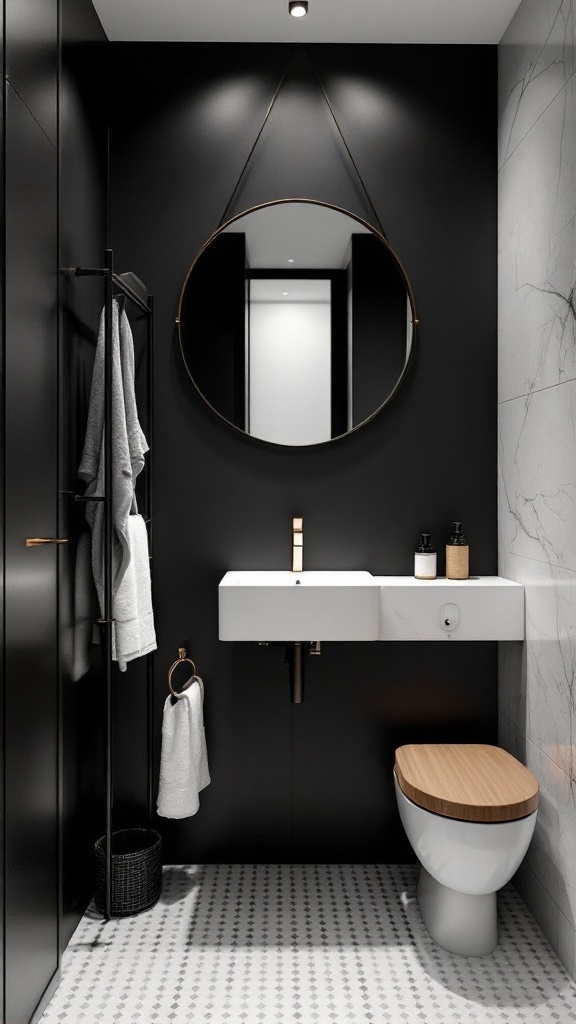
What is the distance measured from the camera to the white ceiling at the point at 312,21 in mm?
2137

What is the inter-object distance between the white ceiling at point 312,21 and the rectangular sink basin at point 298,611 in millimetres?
1693

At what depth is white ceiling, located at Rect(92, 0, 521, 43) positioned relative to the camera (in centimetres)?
214

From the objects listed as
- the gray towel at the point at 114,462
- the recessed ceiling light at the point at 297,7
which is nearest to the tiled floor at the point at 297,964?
the gray towel at the point at 114,462

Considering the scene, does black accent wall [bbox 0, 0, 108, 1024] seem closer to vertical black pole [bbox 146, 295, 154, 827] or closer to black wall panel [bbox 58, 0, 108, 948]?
black wall panel [bbox 58, 0, 108, 948]

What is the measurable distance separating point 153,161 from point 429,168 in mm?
882

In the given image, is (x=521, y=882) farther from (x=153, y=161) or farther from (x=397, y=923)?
(x=153, y=161)

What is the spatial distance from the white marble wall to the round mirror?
38 cm

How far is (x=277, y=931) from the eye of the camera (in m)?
1.99

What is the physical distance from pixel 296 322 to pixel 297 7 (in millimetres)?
883

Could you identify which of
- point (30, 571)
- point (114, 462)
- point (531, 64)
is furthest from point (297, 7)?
point (30, 571)

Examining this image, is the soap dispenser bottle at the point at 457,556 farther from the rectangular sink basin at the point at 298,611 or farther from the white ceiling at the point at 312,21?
the white ceiling at the point at 312,21

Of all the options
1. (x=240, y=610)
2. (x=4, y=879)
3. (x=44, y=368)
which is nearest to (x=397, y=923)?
(x=240, y=610)

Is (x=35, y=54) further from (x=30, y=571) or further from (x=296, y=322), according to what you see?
(x=30, y=571)

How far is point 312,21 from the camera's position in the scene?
2.21 meters
